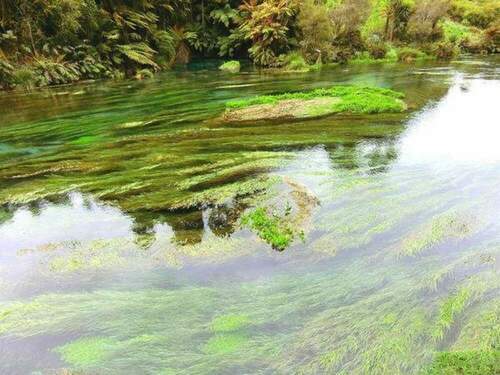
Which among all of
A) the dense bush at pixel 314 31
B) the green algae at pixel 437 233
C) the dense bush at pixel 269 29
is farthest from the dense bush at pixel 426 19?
the green algae at pixel 437 233

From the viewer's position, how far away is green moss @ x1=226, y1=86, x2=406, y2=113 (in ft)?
33.8

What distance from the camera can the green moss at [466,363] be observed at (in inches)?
111

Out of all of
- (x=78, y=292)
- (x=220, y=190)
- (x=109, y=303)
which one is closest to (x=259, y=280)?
(x=109, y=303)

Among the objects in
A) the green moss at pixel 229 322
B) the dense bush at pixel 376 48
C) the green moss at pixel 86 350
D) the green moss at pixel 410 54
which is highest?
the green moss at pixel 86 350

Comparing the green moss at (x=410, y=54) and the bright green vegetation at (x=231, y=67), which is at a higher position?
the bright green vegetation at (x=231, y=67)

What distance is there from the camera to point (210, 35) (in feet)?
80.9

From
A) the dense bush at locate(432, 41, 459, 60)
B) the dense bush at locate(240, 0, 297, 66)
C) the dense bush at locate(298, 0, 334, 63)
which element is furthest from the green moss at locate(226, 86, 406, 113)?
the dense bush at locate(432, 41, 459, 60)

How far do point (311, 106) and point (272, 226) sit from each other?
629 cm

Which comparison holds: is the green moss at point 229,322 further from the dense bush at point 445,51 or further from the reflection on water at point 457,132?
the dense bush at point 445,51

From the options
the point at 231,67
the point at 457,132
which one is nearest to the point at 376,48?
the point at 231,67

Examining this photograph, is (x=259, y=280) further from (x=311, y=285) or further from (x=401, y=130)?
(x=401, y=130)

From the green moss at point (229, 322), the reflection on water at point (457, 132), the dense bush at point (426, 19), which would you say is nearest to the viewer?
the green moss at point (229, 322)

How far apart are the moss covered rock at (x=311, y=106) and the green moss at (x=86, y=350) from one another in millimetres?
7094

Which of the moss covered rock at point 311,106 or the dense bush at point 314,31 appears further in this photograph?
the dense bush at point 314,31
